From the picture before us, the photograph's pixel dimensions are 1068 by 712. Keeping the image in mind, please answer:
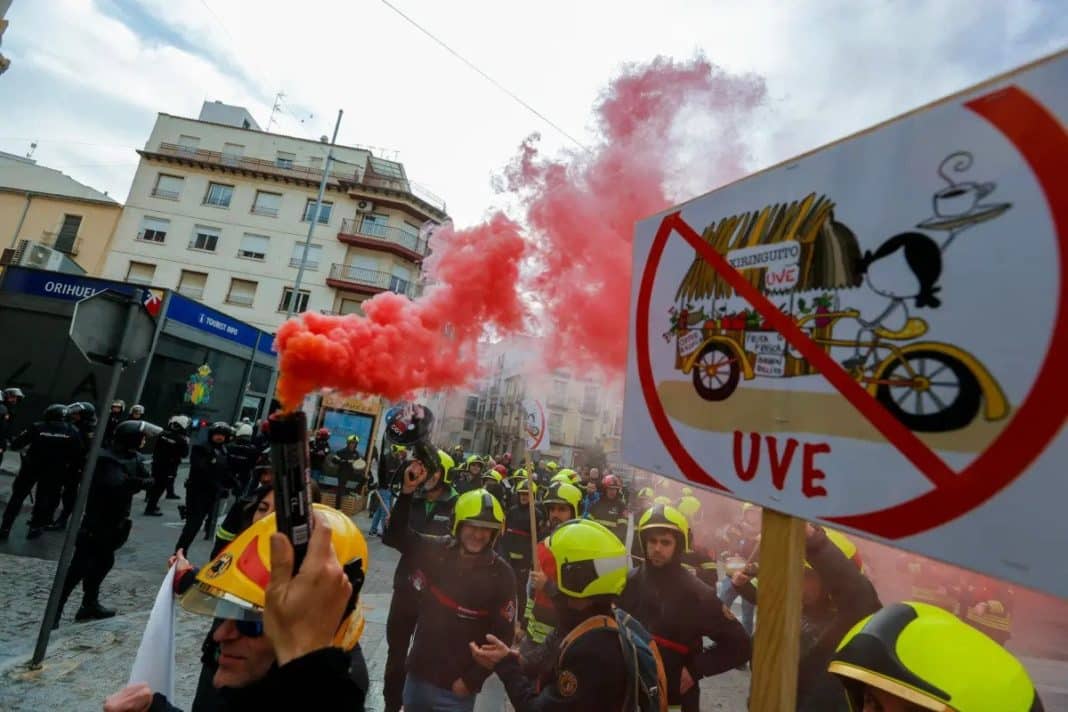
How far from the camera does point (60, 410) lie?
274 inches

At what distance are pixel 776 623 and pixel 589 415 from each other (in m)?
36.9

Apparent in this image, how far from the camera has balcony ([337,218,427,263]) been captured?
27.4 metres

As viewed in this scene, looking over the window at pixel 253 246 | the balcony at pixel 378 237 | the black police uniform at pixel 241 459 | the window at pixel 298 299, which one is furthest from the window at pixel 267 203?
the black police uniform at pixel 241 459

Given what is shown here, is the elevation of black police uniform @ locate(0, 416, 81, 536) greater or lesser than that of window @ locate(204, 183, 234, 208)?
lesser

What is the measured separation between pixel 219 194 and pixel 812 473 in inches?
1279

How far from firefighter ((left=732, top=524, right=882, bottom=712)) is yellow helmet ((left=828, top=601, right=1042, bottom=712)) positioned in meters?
1.31

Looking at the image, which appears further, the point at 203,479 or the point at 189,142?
the point at 189,142

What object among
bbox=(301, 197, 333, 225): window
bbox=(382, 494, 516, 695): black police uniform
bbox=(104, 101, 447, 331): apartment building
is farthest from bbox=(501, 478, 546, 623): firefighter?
bbox=(301, 197, 333, 225): window

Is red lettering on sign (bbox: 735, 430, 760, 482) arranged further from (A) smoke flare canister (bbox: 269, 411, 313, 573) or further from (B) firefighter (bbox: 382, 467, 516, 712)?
(B) firefighter (bbox: 382, 467, 516, 712)

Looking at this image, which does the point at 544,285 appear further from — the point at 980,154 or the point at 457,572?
the point at 980,154

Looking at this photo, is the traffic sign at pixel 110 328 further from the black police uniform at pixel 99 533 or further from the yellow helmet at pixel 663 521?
the yellow helmet at pixel 663 521

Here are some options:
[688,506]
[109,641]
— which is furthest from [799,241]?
[688,506]

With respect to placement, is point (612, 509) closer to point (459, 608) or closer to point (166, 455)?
point (459, 608)

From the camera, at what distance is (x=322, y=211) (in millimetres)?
27797
